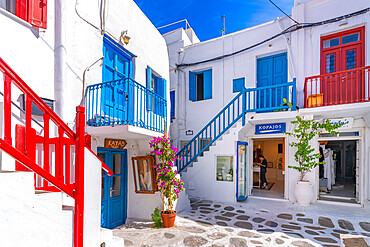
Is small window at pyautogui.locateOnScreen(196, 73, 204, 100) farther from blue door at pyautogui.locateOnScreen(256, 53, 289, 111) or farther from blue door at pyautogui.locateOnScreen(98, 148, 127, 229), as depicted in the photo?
blue door at pyautogui.locateOnScreen(98, 148, 127, 229)

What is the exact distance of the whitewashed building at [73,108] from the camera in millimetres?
2419

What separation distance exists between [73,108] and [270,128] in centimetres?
721

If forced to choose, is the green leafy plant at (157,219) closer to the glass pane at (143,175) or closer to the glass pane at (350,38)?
the glass pane at (143,175)

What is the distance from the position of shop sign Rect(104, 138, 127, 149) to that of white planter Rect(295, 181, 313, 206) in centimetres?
630

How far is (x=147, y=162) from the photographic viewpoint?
6.73m

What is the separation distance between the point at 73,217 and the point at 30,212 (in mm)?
571

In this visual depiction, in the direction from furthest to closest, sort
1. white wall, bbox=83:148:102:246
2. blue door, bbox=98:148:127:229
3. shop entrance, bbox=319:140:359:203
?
shop entrance, bbox=319:140:359:203, blue door, bbox=98:148:127:229, white wall, bbox=83:148:102:246

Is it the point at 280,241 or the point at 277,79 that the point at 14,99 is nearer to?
the point at 280,241

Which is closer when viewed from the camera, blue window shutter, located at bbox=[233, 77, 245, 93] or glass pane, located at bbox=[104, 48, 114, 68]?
glass pane, located at bbox=[104, 48, 114, 68]

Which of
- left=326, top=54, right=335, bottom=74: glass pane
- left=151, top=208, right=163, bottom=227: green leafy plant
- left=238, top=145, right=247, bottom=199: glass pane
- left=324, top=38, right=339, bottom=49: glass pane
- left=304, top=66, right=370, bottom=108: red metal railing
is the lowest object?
left=151, top=208, right=163, bottom=227: green leafy plant

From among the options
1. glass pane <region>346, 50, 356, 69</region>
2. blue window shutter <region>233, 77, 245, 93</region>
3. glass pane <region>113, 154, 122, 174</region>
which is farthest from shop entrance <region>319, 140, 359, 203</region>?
glass pane <region>113, 154, 122, 174</region>

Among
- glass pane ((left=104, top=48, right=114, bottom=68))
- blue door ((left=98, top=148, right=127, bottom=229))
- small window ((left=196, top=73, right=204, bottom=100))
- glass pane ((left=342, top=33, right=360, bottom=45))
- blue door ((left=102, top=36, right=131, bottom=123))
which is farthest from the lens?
small window ((left=196, top=73, right=204, bottom=100))

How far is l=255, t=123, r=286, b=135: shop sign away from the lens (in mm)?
8617

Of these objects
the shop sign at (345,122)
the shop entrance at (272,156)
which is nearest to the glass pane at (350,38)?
the shop sign at (345,122)
